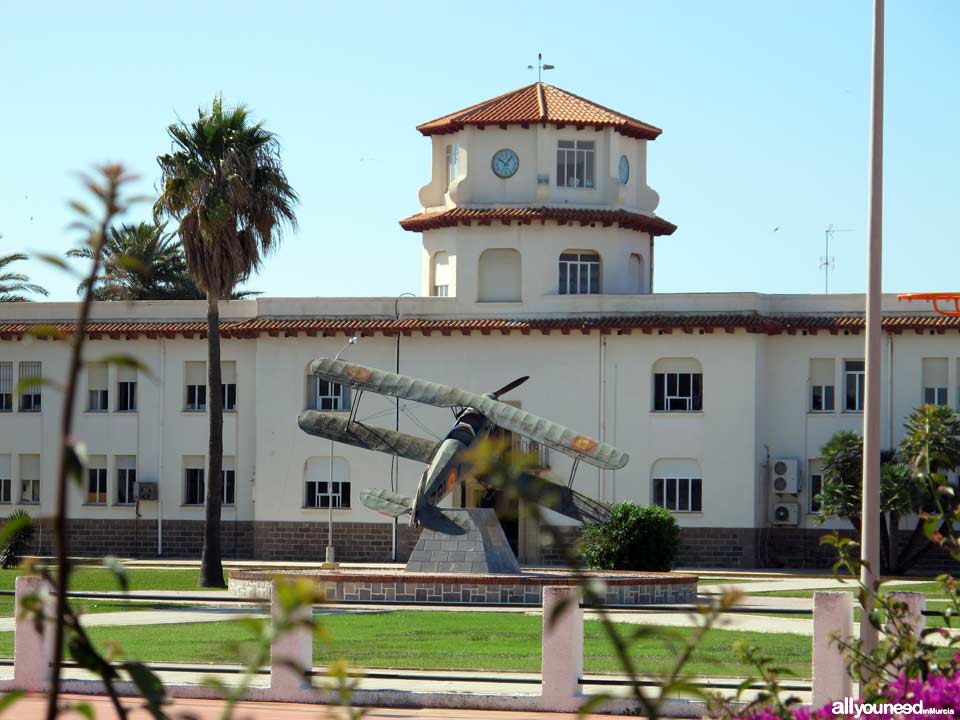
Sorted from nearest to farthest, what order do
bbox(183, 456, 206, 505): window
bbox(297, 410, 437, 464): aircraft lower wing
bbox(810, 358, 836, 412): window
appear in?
bbox(297, 410, 437, 464): aircraft lower wing < bbox(810, 358, 836, 412): window < bbox(183, 456, 206, 505): window

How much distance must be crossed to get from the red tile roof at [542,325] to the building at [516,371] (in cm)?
10

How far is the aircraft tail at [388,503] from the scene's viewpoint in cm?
3325

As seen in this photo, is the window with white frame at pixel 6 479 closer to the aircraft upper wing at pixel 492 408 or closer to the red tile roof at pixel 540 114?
the red tile roof at pixel 540 114

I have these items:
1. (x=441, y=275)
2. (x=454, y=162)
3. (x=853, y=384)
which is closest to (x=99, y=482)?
(x=441, y=275)

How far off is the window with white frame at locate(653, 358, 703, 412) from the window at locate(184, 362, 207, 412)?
46.5ft

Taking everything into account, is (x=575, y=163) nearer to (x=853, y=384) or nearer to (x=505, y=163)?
(x=505, y=163)

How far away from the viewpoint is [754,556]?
145ft

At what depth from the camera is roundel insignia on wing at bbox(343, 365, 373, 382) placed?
3231cm

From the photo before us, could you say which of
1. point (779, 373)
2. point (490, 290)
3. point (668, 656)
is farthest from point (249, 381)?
point (668, 656)

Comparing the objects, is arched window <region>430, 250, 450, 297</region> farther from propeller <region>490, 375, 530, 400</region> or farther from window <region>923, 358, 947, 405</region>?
propeller <region>490, 375, 530, 400</region>

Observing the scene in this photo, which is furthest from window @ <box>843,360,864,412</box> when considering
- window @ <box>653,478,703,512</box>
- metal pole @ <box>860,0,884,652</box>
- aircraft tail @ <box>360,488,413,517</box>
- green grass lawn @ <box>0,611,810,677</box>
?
metal pole @ <box>860,0,884,652</box>

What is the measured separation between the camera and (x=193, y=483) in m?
48.5

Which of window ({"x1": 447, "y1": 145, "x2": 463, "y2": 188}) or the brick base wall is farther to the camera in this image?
window ({"x1": 447, "y1": 145, "x2": 463, "y2": 188})

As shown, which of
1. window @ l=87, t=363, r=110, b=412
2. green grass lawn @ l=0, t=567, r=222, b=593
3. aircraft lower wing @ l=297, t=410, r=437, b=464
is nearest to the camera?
aircraft lower wing @ l=297, t=410, r=437, b=464
